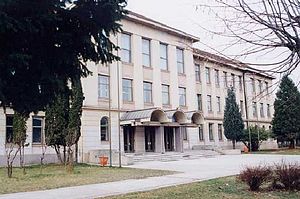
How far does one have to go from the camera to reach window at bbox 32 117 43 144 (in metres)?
28.2

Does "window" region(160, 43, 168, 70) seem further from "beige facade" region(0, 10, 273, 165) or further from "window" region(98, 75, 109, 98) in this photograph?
"window" region(98, 75, 109, 98)

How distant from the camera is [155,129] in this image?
34719 millimetres

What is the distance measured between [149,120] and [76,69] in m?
23.4

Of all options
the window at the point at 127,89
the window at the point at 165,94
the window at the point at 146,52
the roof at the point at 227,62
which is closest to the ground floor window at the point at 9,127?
the window at the point at 127,89

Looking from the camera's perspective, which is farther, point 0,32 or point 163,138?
point 163,138

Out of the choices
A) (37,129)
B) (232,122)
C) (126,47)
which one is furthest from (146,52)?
(232,122)

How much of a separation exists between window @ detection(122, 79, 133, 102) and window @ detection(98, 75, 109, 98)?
5.90ft

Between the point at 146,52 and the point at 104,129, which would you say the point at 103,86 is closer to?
the point at 104,129

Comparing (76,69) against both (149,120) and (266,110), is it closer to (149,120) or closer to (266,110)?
(149,120)

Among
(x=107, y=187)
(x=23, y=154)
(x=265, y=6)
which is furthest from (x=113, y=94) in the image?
(x=265, y=6)

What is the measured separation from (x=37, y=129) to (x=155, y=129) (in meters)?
11.2

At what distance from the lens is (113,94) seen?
32.6 metres

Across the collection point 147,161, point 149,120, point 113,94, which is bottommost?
point 147,161

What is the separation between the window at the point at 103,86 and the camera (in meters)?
31.8
